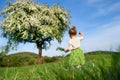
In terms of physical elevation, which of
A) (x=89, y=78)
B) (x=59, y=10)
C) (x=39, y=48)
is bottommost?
(x=89, y=78)

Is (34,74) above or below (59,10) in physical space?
below

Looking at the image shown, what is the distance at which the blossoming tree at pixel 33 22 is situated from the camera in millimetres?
43737

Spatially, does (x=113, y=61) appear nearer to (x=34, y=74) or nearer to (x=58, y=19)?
(x=34, y=74)

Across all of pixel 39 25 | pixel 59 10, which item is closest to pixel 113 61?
pixel 39 25

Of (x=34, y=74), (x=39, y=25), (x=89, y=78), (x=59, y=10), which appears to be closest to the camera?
(x=89, y=78)

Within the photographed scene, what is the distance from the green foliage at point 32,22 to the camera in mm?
43719

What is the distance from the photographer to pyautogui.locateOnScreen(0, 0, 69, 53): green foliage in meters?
43.7

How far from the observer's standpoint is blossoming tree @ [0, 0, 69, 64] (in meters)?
43.7

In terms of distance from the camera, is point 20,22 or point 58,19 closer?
point 20,22

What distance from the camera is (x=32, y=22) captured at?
144 ft

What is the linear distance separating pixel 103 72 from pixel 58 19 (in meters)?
45.8

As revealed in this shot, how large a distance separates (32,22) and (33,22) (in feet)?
0.85

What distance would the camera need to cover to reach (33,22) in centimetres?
4403

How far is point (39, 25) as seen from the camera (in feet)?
144
